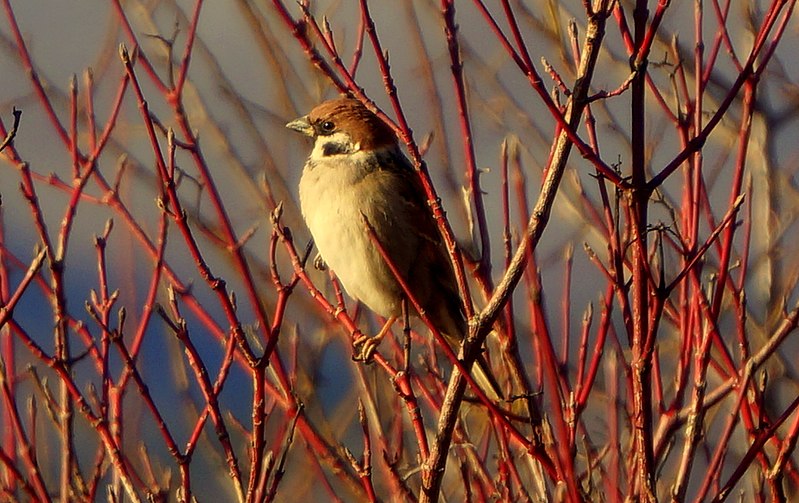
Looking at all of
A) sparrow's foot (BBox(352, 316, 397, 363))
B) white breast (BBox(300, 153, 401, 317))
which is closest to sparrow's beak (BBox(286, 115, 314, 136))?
white breast (BBox(300, 153, 401, 317))

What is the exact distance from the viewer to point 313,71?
14.7ft

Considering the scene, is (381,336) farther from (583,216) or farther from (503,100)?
(503,100)

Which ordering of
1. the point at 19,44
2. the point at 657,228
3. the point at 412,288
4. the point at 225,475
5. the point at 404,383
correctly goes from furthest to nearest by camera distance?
the point at 412,288
the point at 225,475
the point at 19,44
the point at 404,383
the point at 657,228

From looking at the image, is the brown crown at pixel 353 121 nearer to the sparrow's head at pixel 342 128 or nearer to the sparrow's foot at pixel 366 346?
the sparrow's head at pixel 342 128

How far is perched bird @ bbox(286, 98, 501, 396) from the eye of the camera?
3832 mm

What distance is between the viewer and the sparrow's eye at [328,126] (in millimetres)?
4035

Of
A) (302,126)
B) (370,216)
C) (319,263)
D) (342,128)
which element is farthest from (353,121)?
(319,263)

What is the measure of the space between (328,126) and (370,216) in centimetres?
39

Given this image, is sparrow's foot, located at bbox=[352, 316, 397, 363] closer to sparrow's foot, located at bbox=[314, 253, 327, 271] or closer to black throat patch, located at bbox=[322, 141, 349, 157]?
sparrow's foot, located at bbox=[314, 253, 327, 271]

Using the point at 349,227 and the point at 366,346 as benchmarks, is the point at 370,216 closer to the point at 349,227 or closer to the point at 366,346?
the point at 349,227

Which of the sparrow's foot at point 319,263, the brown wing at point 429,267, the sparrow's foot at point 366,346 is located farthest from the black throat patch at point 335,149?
the sparrow's foot at point 366,346

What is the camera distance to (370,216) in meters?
3.87

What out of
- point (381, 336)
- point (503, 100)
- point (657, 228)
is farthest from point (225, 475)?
point (657, 228)

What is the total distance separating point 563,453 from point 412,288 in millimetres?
1991
